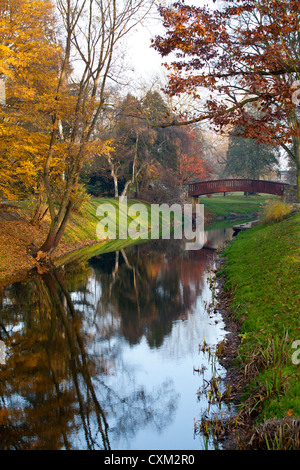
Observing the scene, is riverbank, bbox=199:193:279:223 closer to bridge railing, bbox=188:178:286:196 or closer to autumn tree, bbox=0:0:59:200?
bridge railing, bbox=188:178:286:196

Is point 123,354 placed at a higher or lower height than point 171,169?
lower

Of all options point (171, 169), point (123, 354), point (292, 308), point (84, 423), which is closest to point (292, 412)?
point (84, 423)

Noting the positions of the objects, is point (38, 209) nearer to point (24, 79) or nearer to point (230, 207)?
point (24, 79)

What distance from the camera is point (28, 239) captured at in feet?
61.9

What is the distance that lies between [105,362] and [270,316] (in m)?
3.40

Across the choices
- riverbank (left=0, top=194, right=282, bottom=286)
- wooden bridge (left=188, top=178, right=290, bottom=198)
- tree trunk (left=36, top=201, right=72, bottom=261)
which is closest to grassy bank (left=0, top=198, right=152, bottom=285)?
riverbank (left=0, top=194, right=282, bottom=286)

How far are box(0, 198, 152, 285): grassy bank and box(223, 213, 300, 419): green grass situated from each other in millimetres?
7718

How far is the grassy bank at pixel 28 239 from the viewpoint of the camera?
52.5 feet

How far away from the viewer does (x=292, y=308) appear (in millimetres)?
A: 8320

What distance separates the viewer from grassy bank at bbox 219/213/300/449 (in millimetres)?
5109

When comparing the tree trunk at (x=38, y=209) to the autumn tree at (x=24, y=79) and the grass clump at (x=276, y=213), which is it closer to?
the autumn tree at (x=24, y=79)

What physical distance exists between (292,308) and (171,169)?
32378mm

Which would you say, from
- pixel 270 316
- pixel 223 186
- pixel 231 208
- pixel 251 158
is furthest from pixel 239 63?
pixel 251 158

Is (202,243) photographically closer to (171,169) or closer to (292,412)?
(171,169)
